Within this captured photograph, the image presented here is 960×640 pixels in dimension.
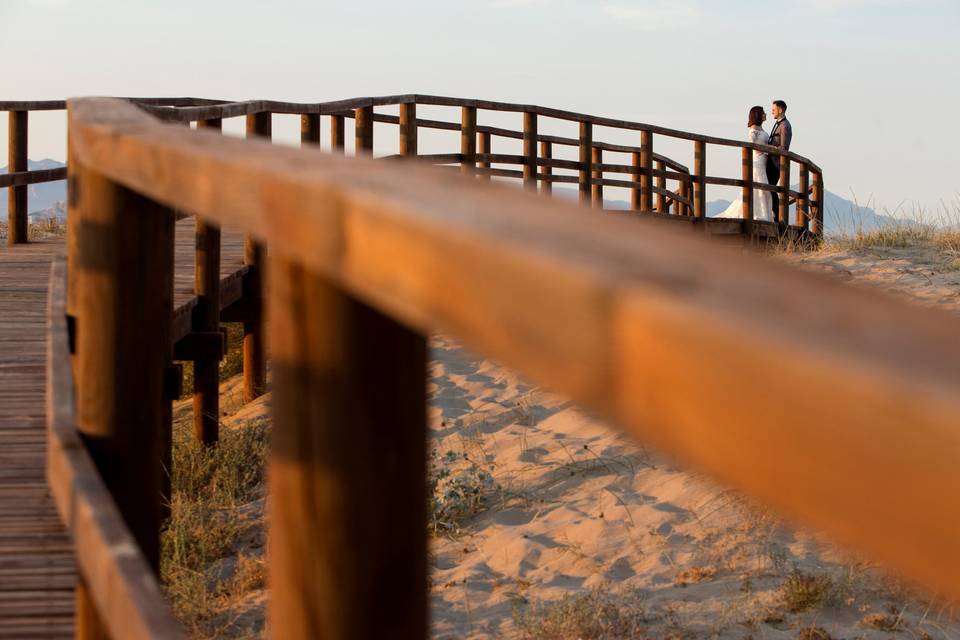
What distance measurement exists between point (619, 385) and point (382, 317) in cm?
52

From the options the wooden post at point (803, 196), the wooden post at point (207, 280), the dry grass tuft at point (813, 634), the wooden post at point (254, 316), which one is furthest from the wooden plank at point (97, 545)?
the wooden post at point (803, 196)

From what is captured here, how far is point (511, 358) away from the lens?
2.21 feet

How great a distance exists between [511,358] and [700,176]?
44.3ft

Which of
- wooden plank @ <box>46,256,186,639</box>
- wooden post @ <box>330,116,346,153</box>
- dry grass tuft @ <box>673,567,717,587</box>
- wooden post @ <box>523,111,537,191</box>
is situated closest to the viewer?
wooden plank @ <box>46,256,186,639</box>

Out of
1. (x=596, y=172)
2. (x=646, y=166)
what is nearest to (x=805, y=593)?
(x=596, y=172)

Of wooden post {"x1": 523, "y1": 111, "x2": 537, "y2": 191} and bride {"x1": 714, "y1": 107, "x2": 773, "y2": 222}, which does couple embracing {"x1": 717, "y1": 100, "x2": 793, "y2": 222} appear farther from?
wooden post {"x1": 523, "y1": 111, "x2": 537, "y2": 191}

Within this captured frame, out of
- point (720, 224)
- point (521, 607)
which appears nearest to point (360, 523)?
point (521, 607)

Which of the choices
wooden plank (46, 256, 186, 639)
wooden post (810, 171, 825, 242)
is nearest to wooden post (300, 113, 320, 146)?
wooden plank (46, 256, 186, 639)

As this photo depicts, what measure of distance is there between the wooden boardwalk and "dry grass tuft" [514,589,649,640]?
1.98m

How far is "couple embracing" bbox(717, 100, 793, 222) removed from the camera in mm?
14141

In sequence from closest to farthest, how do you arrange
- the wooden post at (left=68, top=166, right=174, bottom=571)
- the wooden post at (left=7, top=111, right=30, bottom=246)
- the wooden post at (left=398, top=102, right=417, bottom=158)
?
the wooden post at (left=68, top=166, right=174, bottom=571), the wooden post at (left=7, top=111, right=30, bottom=246), the wooden post at (left=398, top=102, right=417, bottom=158)

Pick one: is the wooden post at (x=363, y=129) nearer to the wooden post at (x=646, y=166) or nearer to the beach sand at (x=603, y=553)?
the beach sand at (x=603, y=553)

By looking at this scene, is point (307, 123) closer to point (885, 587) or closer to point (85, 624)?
point (885, 587)

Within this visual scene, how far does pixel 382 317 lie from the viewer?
1079 mm
